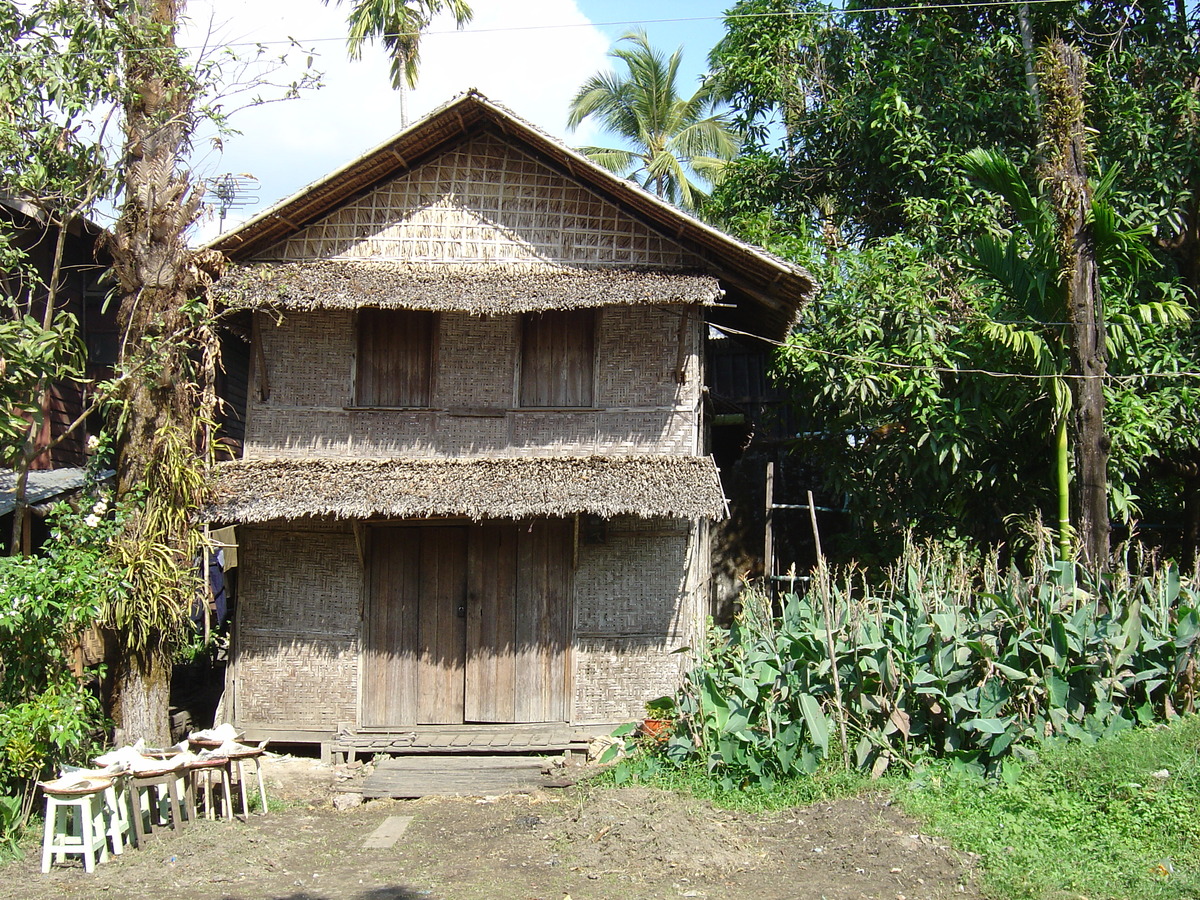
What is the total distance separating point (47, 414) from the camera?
10781 mm

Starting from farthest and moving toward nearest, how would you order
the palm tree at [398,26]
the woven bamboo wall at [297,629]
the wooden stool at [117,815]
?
the palm tree at [398,26]
the woven bamboo wall at [297,629]
the wooden stool at [117,815]

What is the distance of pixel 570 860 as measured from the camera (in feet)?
21.0

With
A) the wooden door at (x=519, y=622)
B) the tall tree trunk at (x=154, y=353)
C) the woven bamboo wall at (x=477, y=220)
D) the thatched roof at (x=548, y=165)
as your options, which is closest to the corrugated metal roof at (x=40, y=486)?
the tall tree trunk at (x=154, y=353)

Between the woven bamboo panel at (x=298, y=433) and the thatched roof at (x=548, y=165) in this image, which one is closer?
the thatched roof at (x=548, y=165)

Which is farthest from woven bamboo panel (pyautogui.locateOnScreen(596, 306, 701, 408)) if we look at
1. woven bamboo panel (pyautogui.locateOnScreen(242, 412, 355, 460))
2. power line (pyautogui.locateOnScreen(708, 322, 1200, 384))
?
woven bamboo panel (pyautogui.locateOnScreen(242, 412, 355, 460))

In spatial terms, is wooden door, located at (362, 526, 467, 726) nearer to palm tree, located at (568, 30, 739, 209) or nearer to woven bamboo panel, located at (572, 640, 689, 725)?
woven bamboo panel, located at (572, 640, 689, 725)

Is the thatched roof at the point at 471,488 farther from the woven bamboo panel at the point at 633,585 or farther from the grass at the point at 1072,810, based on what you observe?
the grass at the point at 1072,810

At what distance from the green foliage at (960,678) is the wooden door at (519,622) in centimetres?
193

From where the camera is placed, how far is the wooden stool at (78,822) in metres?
6.32

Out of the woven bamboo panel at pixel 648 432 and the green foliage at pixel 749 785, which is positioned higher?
the woven bamboo panel at pixel 648 432

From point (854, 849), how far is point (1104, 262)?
5101 millimetres

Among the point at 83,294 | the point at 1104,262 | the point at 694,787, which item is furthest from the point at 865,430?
the point at 83,294

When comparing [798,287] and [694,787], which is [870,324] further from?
[694,787]

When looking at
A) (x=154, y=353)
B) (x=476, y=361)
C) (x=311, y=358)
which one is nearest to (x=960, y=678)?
(x=476, y=361)
